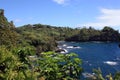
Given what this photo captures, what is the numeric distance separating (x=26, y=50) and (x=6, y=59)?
135 centimetres

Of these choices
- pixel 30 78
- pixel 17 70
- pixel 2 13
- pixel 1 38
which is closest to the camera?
pixel 30 78

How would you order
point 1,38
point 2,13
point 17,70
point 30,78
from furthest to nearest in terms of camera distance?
point 2,13
point 1,38
point 17,70
point 30,78

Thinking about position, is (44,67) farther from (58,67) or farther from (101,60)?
(101,60)

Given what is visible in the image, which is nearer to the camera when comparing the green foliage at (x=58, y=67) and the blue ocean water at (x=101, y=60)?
the green foliage at (x=58, y=67)

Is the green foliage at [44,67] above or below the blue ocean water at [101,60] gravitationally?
above

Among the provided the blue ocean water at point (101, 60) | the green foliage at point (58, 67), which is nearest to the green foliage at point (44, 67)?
the green foliage at point (58, 67)

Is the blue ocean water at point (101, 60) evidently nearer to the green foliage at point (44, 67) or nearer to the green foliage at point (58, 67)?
the green foliage at point (44, 67)

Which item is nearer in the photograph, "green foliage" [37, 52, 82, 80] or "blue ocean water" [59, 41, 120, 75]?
"green foliage" [37, 52, 82, 80]

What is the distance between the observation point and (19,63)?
1766 cm

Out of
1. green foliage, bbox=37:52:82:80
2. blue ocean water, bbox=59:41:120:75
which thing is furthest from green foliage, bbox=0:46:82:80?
blue ocean water, bbox=59:41:120:75

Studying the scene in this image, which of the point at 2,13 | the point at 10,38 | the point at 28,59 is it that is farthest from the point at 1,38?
the point at 28,59

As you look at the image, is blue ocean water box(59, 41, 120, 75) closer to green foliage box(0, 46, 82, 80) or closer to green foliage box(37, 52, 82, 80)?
green foliage box(0, 46, 82, 80)

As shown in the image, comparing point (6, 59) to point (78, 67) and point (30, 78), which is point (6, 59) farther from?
point (78, 67)

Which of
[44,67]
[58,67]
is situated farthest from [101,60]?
[44,67]
